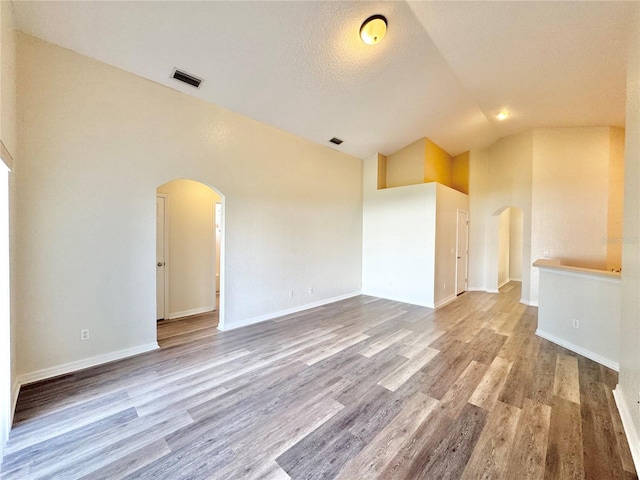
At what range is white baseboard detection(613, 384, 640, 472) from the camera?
66.2 inches

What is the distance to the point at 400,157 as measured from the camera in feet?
20.6

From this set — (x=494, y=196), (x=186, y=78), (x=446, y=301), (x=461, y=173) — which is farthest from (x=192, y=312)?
(x=494, y=196)

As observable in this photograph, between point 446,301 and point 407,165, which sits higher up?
point 407,165

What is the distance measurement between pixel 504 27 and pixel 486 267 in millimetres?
5795

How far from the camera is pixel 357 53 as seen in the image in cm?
329

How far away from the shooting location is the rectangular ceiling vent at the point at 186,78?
3.11 metres

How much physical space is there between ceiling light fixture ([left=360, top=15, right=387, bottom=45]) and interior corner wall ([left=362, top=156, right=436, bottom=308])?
9.93ft

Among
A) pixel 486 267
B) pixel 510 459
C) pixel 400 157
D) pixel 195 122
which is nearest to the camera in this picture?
pixel 510 459

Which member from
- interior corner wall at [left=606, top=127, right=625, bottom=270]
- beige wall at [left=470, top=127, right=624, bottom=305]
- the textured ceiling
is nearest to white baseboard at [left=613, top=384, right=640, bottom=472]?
the textured ceiling

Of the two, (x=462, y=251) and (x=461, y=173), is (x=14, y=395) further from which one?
(x=461, y=173)

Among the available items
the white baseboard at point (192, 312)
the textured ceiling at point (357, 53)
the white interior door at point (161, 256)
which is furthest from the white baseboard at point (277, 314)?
the textured ceiling at point (357, 53)

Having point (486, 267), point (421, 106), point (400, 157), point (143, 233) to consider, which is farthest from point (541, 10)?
point (486, 267)

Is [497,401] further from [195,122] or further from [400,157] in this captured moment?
[400,157]

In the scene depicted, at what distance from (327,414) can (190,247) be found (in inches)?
151
